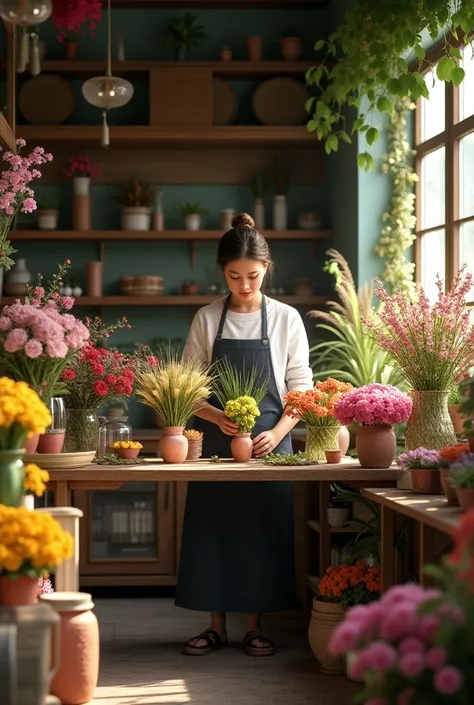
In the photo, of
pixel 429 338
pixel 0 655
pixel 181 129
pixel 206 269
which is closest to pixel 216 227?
pixel 206 269

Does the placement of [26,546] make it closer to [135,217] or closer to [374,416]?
[374,416]

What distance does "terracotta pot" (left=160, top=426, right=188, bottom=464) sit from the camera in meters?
4.52

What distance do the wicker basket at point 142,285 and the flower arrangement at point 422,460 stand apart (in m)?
3.45

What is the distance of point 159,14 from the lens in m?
7.49

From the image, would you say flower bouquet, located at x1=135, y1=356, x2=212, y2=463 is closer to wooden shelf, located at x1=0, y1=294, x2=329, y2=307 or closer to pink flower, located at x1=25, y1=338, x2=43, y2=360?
pink flower, located at x1=25, y1=338, x2=43, y2=360

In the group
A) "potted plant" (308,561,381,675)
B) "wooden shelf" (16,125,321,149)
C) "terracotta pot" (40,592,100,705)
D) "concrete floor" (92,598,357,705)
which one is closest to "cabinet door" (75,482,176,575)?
"concrete floor" (92,598,357,705)

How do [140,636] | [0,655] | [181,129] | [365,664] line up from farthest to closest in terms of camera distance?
[181,129]
[140,636]
[0,655]
[365,664]

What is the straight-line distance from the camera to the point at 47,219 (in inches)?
289

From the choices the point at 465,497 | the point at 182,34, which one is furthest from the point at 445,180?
the point at 465,497

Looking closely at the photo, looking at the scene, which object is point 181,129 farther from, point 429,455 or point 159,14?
point 429,455

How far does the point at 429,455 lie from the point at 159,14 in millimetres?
4430

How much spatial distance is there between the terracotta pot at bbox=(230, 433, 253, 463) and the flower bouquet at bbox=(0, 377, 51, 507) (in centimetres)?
130

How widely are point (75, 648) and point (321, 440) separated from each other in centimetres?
146

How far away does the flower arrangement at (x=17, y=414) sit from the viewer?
10.4 ft
